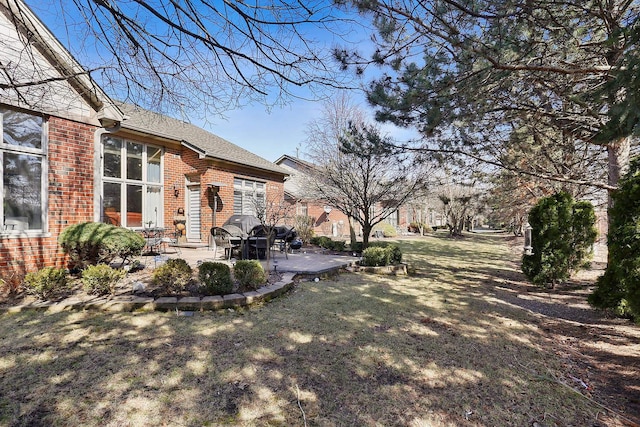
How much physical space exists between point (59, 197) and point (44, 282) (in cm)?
215

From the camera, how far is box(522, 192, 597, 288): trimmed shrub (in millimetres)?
6297

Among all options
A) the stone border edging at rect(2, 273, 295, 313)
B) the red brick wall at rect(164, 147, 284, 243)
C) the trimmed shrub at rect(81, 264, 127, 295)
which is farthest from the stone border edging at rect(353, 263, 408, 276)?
the red brick wall at rect(164, 147, 284, 243)

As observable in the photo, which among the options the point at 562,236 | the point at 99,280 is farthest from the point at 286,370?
the point at 562,236

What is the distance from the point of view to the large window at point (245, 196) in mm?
12787

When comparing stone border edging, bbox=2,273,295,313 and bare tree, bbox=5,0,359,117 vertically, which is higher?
bare tree, bbox=5,0,359,117

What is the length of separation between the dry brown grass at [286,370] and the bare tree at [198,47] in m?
2.66

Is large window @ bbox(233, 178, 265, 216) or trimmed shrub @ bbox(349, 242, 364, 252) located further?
large window @ bbox(233, 178, 265, 216)

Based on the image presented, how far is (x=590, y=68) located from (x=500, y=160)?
8.79 feet

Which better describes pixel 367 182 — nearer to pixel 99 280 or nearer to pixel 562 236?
pixel 562 236

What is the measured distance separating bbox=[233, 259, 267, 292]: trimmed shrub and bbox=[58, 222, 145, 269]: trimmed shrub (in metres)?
2.29

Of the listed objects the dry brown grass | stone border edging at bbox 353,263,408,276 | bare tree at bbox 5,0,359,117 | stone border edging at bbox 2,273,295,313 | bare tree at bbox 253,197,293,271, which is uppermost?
bare tree at bbox 5,0,359,117

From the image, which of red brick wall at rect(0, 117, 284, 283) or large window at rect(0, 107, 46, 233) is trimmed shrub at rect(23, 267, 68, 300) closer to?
red brick wall at rect(0, 117, 284, 283)

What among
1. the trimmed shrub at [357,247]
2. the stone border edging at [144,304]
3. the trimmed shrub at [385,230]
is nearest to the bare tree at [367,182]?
the trimmed shrub at [357,247]

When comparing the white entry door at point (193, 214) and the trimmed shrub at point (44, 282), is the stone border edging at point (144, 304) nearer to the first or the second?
the trimmed shrub at point (44, 282)
